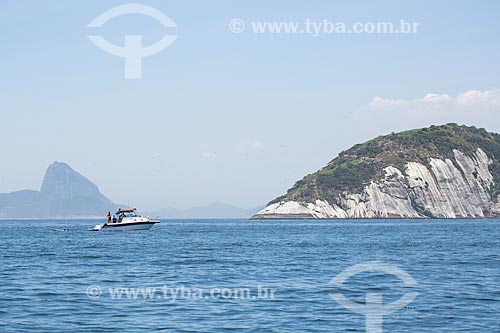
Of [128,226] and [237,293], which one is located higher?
[128,226]

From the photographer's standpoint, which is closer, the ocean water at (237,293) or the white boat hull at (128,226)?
the ocean water at (237,293)

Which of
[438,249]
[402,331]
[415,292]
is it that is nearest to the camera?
[402,331]

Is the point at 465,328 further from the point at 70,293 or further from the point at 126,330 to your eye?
the point at 70,293

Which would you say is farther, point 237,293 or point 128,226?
point 128,226

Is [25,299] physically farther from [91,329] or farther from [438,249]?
[438,249]

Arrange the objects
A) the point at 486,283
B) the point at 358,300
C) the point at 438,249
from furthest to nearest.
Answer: the point at 438,249 < the point at 486,283 < the point at 358,300

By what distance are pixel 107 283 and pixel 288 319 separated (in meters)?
15.8

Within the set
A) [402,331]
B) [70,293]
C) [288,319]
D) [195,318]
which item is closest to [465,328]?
[402,331]

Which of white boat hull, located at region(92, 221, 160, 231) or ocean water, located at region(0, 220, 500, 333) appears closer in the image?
ocean water, located at region(0, 220, 500, 333)

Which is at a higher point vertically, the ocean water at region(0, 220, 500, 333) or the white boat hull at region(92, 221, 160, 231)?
the white boat hull at region(92, 221, 160, 231)

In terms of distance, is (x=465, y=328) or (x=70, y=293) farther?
(x=70, y=293)

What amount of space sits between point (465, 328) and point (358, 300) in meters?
7.51

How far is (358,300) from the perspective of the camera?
35.0m

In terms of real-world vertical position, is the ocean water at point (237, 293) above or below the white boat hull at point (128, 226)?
below
